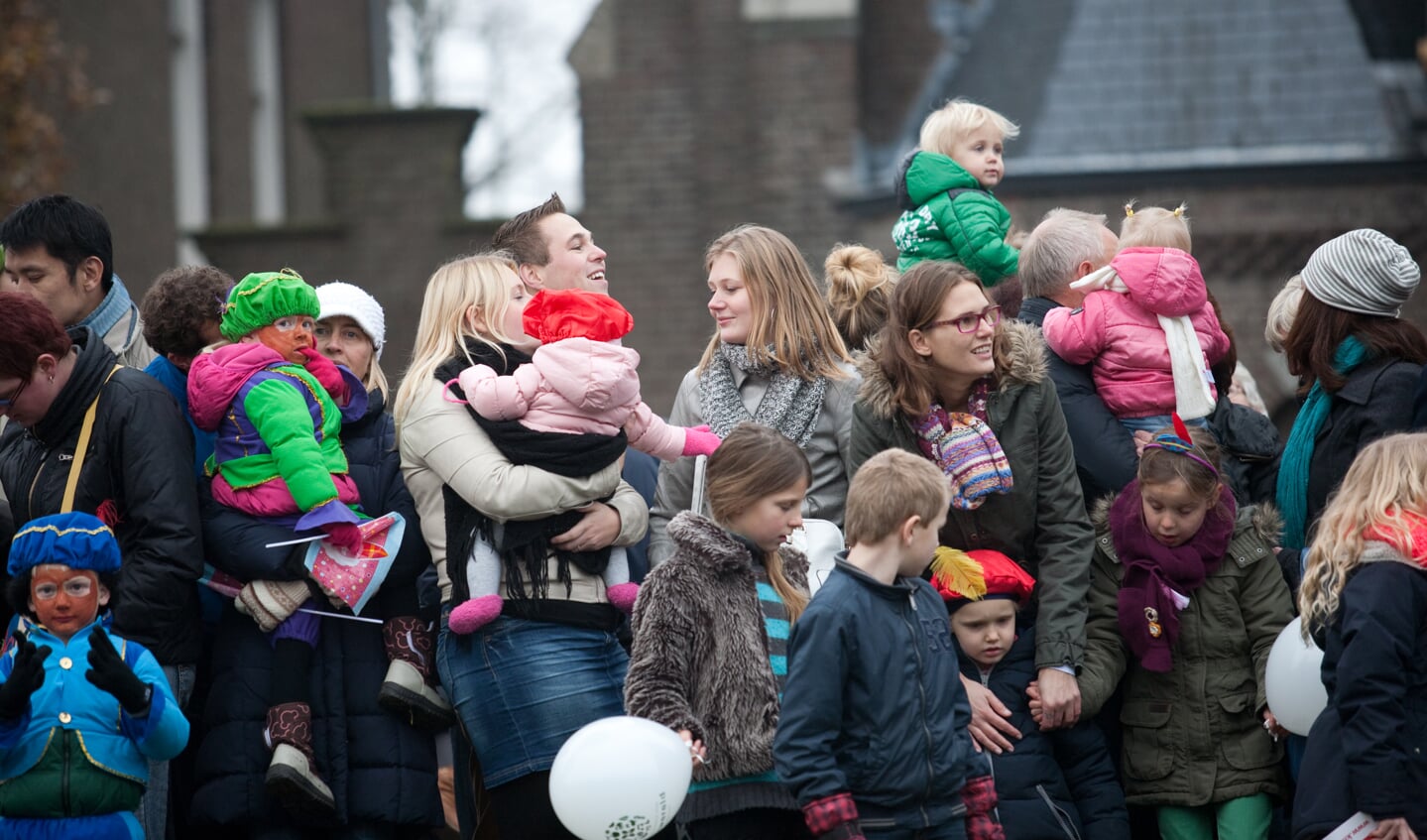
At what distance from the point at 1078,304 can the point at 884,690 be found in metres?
2.05

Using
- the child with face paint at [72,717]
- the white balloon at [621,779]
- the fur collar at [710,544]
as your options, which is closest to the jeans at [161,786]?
the child with face paint at [72,717]

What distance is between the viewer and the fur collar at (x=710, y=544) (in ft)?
15.2

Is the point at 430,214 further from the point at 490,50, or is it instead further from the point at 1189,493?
the point at 490,50

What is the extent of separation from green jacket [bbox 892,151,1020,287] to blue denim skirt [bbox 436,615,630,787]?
2080 mm

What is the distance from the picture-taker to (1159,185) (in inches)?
576

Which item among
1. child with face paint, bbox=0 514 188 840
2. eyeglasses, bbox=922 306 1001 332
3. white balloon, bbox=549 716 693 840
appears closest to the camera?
white balloon, bbox=549 716 693 840

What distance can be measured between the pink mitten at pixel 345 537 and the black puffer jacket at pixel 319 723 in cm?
12

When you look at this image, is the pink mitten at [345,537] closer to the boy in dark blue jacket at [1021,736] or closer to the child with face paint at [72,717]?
the child with face paint at [72,717]

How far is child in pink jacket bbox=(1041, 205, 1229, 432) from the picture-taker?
5.54 m

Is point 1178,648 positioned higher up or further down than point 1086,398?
further down

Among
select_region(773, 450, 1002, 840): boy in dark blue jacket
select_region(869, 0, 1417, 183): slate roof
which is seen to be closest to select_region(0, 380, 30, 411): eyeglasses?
select_region(773, 450, 1002, 840): boy in dark blue jacket

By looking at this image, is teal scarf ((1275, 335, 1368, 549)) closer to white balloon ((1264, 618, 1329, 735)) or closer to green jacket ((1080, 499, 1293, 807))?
green jacket ((1080, 499, 1293, 807))

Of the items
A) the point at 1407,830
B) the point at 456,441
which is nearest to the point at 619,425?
the point at 456,441

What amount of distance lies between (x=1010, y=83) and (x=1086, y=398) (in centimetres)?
1009
